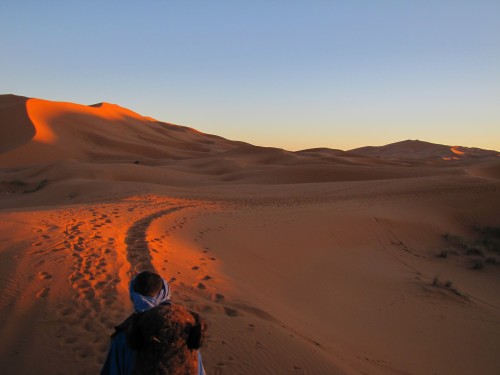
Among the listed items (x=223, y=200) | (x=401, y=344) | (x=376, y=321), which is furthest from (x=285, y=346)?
(x=223, y=200)

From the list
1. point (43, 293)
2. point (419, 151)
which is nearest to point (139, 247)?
point (43, 293)

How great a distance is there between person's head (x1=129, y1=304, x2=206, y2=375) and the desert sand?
76.6 inches

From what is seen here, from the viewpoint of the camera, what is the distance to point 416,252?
37.6 feet

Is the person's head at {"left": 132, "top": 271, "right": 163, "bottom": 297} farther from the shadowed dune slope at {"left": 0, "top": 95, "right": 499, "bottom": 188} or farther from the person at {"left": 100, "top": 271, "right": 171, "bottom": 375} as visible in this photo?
the shadowed dune slope at {"left": 0, "top": 95, "right": 499, "bottom": 188}

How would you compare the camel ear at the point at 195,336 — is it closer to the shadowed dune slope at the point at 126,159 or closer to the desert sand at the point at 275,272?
the desert sand at the point at 275,272

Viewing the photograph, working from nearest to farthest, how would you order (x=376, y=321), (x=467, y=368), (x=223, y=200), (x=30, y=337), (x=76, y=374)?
(x=76, y=374) < (x=30, y=337) < (x=467, y=368) < (x=376, y=321) < (x=223, y=200)

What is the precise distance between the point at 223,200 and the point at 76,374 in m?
12.5

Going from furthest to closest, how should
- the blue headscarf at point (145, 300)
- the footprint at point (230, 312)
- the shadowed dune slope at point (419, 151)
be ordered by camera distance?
the shadowed dune slope at point (419, 151) < the footprint at point (230, 312) < the blue headscarf at point (145, 300)

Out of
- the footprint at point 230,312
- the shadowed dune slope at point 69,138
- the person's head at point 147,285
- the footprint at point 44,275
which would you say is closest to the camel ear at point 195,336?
the person's head at point 147,285

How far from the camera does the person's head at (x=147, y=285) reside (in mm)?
2332

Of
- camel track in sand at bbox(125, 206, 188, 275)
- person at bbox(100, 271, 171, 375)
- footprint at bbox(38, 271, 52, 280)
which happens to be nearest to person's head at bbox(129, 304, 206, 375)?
person at bbox(100, 271, 171, 375)

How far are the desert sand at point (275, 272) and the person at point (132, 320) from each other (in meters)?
1.58

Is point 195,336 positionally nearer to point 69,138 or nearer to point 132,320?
point 132,320

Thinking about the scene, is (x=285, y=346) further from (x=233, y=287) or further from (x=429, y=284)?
(x=429, y=284)
